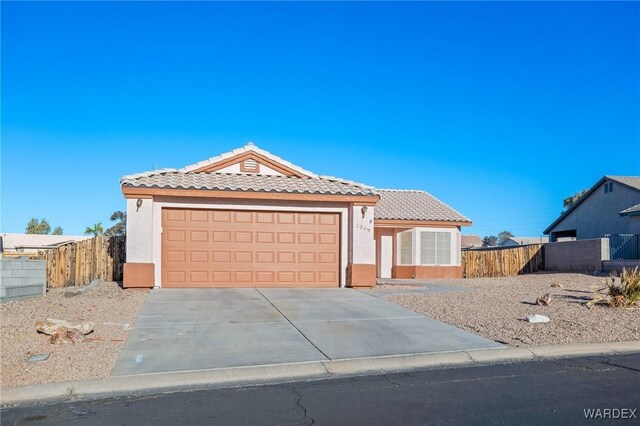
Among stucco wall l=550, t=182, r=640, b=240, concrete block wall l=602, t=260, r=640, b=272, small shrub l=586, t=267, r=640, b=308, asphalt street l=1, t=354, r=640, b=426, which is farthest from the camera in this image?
stucco wall l=550, t=182, r=640, b=240

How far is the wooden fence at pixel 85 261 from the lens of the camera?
17.8 m

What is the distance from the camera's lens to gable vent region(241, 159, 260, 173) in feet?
66.5

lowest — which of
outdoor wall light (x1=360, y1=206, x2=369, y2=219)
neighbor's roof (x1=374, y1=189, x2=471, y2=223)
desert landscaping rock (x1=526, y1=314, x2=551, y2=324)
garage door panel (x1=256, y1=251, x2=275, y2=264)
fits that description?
desert landscaping rock (x1=526, y1=314, x2=551, y2=324)

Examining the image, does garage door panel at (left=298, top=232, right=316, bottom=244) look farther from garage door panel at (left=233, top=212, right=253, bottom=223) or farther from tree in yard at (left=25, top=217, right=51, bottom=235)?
tree in yard at (left=25, top=217, right=51, bottom=235)

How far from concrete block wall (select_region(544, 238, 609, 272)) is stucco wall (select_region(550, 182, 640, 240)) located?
6.02 meters

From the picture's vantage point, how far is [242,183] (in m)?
17.5

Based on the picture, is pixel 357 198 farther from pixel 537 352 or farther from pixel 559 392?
pixel 559 392

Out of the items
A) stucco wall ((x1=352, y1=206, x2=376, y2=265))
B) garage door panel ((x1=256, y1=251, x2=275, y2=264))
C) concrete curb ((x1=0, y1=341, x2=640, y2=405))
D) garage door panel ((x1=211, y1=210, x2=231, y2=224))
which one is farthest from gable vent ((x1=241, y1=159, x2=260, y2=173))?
concrete curb ((x1=0, y1=341, x2=640, y2=405))

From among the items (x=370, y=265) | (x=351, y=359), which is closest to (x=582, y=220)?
(x=370, y=265)

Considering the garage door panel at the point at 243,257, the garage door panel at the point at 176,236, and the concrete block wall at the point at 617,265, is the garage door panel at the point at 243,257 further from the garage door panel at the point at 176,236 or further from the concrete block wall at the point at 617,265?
the concrete block wall at the point at 617,265

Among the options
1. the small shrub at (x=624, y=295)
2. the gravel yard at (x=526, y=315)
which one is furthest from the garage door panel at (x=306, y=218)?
the small shrub at (x=624, y=295)

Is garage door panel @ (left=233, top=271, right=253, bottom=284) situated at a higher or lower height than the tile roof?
lower

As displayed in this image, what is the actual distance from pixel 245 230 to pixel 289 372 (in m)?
9.49

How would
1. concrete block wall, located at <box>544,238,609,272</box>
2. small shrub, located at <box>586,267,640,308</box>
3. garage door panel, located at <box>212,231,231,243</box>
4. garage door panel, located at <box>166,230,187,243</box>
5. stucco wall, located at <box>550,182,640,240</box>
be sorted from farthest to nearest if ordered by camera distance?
stucco wall, located at <box>550,182,640,240</box>
concrete block wall, located at <box>544,238,609,272</box>
garage door panel, located at <box>212,231,231,243</box>
garage door panel, located at <box>166,230,187,243</box>
small shrub, located at <box>586,267,640,308</box>
